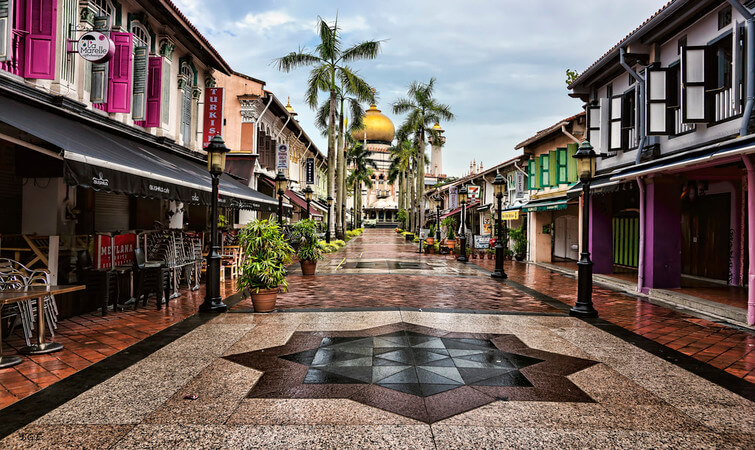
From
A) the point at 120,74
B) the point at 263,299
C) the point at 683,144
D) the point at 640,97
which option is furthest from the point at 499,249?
the point at 120,74

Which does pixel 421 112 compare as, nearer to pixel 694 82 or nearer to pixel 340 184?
pixel 340 184

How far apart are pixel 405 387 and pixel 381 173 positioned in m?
89.1

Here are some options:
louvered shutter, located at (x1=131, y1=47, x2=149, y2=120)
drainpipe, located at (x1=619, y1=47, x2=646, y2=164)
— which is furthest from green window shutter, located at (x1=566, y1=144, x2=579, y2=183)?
louvered shutter, located at (x1=131, y1=47, x2=149, y2=120)

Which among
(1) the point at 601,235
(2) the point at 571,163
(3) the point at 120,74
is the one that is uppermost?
(3) the point at 120,74

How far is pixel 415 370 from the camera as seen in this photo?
5160mm

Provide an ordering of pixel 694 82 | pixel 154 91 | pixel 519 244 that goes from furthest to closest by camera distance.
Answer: pixel 519 244
pixel 154 91
pixel 694 82

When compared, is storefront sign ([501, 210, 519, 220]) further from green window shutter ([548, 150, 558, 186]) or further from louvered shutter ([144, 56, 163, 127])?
louvered shutter ([144, 56, 163, 127])

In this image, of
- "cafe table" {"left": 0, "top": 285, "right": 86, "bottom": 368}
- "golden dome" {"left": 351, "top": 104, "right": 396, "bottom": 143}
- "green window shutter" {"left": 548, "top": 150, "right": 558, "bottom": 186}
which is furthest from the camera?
"golden dome" {"left": 351, "top": 104, "right": 396, "bottom": 143}

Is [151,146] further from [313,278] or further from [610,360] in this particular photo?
[610,360]

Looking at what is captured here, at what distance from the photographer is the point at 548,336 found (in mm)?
6945

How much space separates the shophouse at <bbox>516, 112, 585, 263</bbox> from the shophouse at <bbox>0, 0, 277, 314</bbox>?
1160 cm

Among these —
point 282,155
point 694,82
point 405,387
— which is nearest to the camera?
point 405,387

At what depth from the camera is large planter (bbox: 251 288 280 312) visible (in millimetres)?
8430

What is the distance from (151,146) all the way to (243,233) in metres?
5.22
